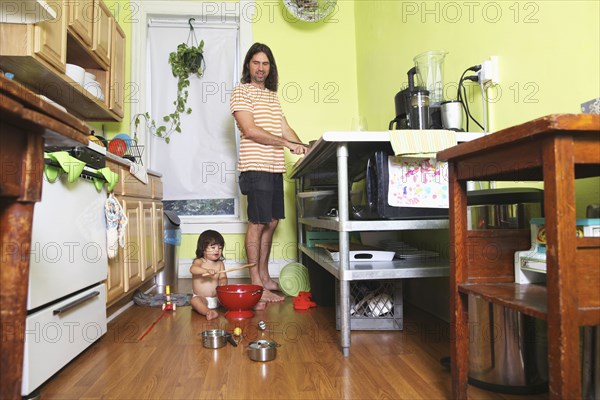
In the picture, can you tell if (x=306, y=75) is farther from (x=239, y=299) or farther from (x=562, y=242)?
(x=562, y=242)

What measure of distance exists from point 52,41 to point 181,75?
141cm

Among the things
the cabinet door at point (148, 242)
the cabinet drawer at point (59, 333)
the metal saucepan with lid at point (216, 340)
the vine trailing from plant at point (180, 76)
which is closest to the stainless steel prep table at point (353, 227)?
the metal saucepan with lid at point (216, 340)

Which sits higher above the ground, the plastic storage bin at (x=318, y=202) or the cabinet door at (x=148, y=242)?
the plastic storage bin at (x=318, y=202)

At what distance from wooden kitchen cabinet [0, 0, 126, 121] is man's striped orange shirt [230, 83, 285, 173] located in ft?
3.04

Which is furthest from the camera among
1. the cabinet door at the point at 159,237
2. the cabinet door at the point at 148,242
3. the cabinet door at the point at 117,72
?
the cabinet door at the point at 117,72

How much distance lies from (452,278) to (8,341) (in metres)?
0.91

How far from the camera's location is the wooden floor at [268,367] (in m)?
1.23

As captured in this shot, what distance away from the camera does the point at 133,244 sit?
238cm

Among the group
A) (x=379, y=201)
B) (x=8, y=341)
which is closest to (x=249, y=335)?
(x=379, y=201)

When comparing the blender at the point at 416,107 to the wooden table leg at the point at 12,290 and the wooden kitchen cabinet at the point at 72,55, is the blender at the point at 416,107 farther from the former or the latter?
the wooden kitchen cabinet at the point at 72,55

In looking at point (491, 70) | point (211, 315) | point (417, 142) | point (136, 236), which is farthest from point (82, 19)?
point (491, 70)

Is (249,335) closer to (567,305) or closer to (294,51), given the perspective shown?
(567,305)

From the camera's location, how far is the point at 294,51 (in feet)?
11.5

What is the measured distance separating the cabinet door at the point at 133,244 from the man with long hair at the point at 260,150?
24.2 inches
